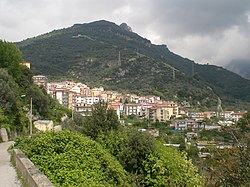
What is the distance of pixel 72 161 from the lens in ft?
33.9

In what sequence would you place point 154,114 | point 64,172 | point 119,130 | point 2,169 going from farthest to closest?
point 154,114 < point 119,130 < point 2,169 < point 64,172

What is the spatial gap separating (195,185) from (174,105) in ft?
274

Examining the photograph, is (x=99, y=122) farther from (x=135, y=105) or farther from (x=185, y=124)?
(x=135, y=105)

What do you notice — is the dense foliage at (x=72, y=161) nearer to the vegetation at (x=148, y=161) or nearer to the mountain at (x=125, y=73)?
the vegetation at (x=148, y=161)

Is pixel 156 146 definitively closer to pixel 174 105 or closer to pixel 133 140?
pixel 133 140

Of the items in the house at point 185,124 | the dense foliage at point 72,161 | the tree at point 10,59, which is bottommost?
the house at point 185,124

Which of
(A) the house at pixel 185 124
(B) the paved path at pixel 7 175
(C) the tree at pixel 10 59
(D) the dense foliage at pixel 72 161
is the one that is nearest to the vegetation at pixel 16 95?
(C) the tree at pixel 10 59

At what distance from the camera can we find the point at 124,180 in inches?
467

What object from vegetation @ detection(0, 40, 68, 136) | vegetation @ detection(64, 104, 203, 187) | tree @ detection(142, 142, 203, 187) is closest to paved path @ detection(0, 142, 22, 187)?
vegetation @ detection(64, 104, 203, 187)

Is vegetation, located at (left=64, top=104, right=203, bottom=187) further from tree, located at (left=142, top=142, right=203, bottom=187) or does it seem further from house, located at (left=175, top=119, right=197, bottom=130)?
house, located at (left=175, top=119, right=197, bottom=130)

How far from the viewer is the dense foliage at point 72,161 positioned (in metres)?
9.56

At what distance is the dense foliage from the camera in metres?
9.56

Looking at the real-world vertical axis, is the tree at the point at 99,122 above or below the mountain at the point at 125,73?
below

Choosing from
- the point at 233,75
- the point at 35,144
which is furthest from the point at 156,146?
the point at 233,75
